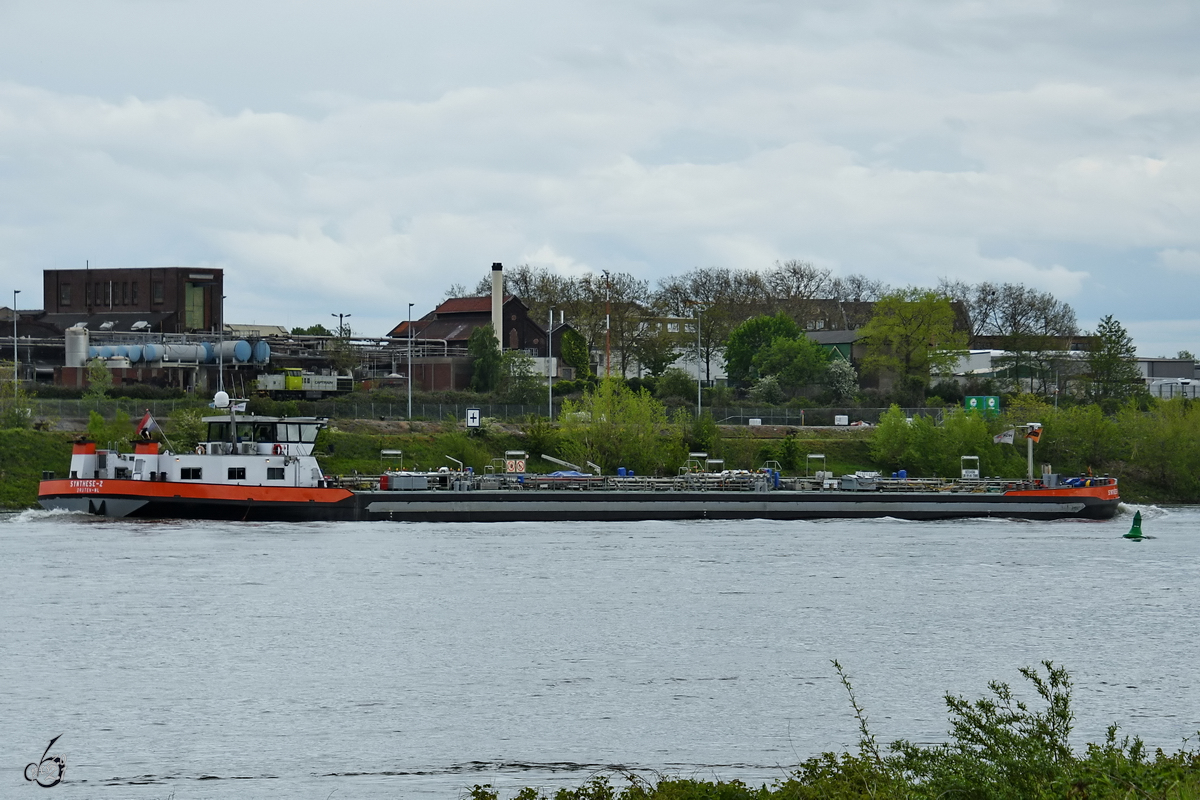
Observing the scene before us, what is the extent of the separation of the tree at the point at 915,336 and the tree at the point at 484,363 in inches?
1347

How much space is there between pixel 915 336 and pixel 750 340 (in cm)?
1473

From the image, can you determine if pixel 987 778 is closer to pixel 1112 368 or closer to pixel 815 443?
pixel 815 443

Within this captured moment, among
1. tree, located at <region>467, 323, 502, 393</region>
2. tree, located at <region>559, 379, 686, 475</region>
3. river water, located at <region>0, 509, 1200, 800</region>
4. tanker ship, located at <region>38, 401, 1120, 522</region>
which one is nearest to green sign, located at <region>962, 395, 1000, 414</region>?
tanker ship, located at <region>38, 401, 1120, 522</region>

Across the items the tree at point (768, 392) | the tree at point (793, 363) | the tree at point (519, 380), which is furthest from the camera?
the tree at point (793, 363)

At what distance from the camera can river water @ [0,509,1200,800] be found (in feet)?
70.5

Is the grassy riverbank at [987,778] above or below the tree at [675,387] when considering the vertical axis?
below

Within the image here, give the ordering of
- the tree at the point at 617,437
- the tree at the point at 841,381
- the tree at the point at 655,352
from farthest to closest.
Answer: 1. the tree at the point at 655,352
2. the tree at the point at 841,381
3. the tree at the point at 617,437

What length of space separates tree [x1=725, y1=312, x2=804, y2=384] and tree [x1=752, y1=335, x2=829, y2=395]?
420cm

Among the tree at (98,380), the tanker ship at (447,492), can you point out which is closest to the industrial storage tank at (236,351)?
the tree at (98,380)

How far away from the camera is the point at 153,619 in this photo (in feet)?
112

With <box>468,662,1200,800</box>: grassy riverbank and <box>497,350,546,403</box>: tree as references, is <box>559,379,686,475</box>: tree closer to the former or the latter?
<box>497,350,546,403</box>: tree

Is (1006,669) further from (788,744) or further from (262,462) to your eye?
(262,462)

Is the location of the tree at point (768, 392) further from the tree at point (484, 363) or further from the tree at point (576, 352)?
the tree at point (484, 363)

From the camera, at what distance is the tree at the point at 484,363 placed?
10781 cm
